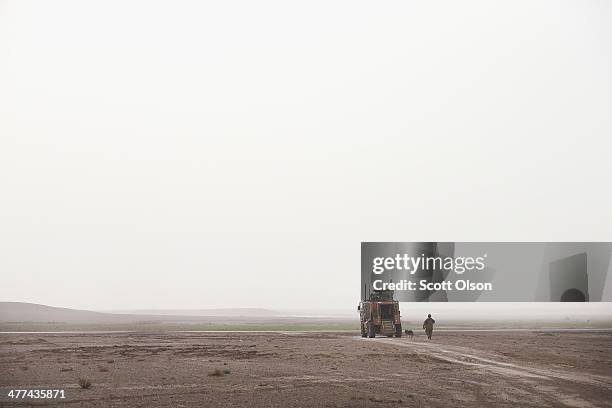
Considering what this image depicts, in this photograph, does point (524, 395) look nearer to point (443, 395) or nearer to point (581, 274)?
point (443, 395)

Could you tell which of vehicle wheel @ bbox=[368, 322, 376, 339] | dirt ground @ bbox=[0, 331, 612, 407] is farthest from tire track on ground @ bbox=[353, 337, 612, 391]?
vehicle wheel @ bbox=[368, 322, 376, 339]

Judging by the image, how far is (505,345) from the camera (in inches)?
1801

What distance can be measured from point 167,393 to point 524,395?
12.8 metres

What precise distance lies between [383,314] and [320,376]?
25.8m

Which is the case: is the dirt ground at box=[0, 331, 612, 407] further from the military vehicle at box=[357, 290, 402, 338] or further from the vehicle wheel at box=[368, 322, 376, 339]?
the vehicle wheel at box=[368, 322, 376, 339]

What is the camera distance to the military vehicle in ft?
170

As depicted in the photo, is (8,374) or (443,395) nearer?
(443,395)

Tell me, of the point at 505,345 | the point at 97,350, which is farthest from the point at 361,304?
the point at 97,350

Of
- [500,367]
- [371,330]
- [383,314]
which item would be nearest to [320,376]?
[500,367]

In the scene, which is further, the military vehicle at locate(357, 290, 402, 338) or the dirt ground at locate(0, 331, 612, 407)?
the military vehicle at locate(357, 290, 402, 338)

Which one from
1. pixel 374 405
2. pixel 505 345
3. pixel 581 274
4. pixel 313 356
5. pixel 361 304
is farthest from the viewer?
pixel 581 274

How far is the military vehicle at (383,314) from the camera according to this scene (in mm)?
51688

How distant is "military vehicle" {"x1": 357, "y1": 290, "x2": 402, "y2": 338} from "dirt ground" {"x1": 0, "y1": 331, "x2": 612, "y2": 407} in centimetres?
970

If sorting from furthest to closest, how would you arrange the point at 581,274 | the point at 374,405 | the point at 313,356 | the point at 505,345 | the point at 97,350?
1. the point at 581,274
2. the point at 505,345
3. the point at 97,350
4. the point at 313,356
5. the point at 374,405
